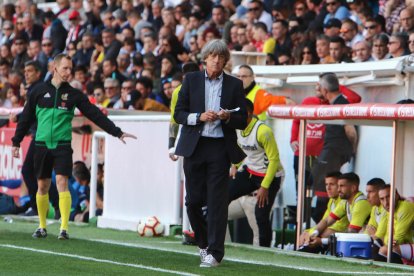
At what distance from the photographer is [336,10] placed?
18500mm

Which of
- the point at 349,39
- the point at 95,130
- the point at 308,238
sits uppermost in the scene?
the point at 349,39

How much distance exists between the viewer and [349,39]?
1720 centimetres

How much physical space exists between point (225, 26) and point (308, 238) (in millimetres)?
7978

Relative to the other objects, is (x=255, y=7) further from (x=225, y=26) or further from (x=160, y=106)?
(x=160, y=106)

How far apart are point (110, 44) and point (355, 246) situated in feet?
38.8

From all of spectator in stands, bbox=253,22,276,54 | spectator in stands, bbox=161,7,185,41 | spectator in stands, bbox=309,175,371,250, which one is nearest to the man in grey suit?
spectator in stands, bbox=309,175,371,250

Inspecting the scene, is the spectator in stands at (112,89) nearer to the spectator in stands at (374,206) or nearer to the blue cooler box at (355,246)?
the spectator in stands at (374,206)

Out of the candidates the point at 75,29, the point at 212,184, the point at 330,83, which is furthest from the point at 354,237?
the point at 75,29

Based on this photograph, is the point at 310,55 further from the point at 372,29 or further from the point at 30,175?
the point at 30,175

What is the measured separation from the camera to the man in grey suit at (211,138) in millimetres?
10070

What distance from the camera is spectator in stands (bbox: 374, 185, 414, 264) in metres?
11.8

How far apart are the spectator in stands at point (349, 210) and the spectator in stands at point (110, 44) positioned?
975 centimetres

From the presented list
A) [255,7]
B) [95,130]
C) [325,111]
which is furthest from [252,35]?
[325,111]

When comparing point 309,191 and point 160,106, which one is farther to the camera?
point 160,106
